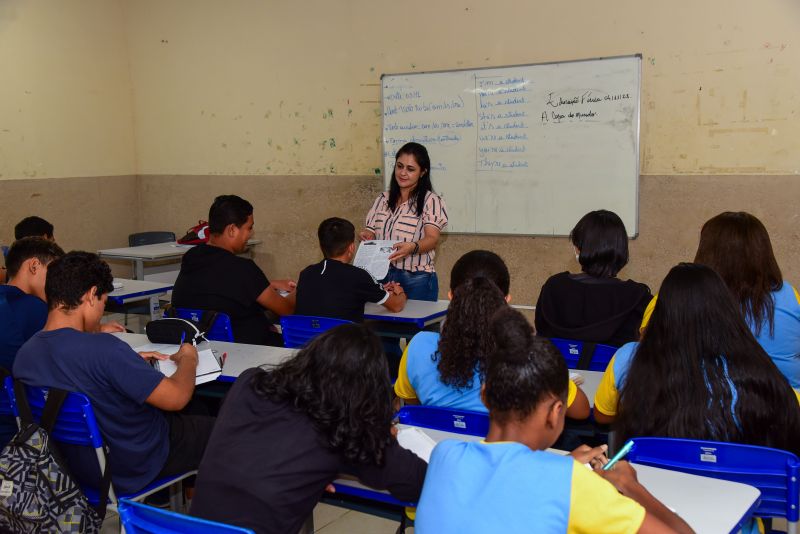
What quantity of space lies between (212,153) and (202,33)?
1.11 metres

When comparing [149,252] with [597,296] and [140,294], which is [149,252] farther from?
[597,296]

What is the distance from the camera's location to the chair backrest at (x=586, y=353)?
2.94 meters

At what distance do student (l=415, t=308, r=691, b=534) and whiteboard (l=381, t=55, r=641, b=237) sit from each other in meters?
4.00

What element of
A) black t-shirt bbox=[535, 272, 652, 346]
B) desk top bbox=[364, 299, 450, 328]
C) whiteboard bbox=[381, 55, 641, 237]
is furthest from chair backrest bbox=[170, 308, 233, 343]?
whiteboard bbox=[381, 55, 641, 237]

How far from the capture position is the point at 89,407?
2.24 meters

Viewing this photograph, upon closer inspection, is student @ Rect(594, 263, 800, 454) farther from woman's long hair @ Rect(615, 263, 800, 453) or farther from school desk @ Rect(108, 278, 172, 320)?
school desk @ Rect(108, 278, 172, 320)

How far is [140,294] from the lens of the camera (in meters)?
4.75

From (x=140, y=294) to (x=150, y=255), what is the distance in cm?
129

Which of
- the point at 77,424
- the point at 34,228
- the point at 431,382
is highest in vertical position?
the point at 34,228

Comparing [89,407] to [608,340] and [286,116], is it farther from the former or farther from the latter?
[286,116]

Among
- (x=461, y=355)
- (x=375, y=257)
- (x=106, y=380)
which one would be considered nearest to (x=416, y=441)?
(x=461, y=355)

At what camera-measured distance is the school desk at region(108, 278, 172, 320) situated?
15.4 ft

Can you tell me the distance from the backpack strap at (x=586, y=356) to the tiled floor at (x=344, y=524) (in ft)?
3.13

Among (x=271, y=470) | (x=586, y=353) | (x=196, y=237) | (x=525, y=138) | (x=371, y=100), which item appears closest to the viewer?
(x=271, y=470)
